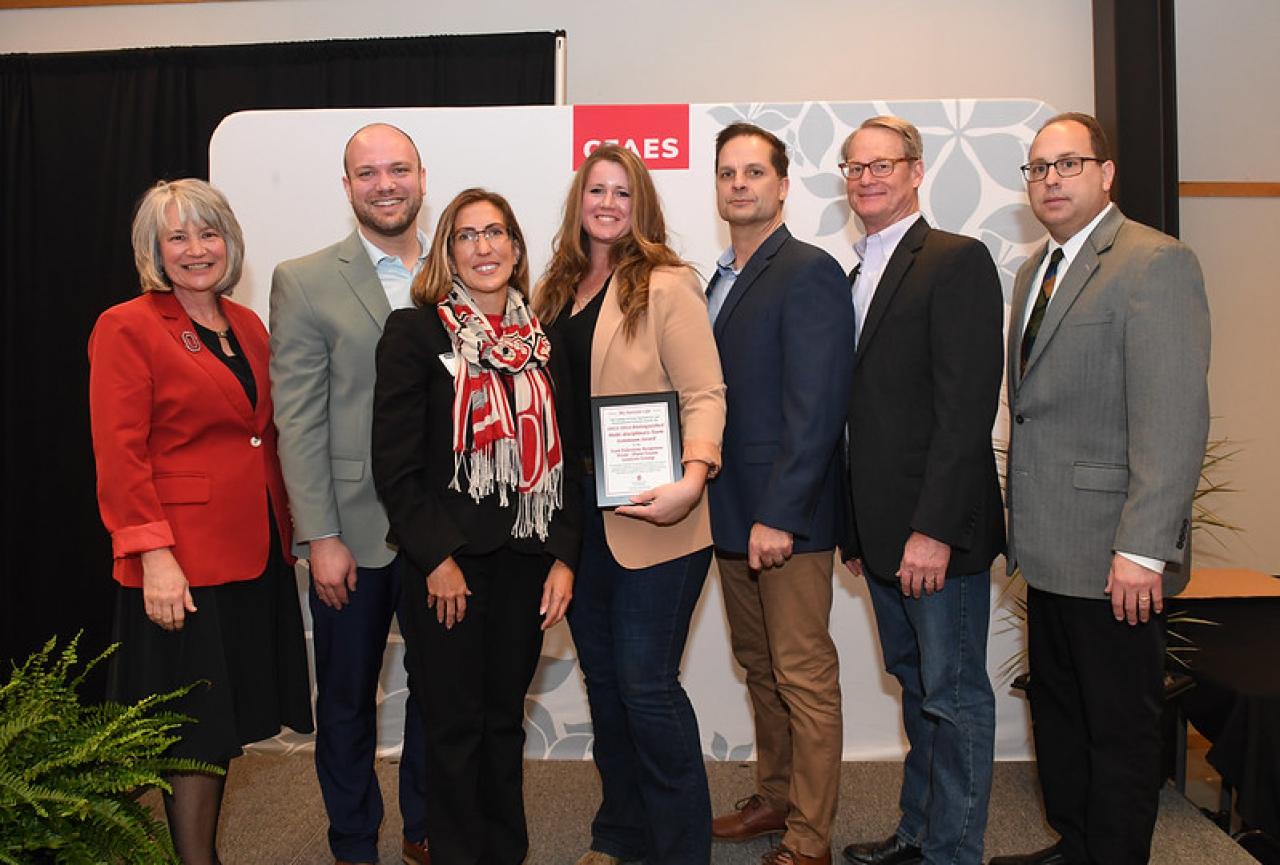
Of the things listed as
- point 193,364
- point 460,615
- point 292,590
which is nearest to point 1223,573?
point 460,615

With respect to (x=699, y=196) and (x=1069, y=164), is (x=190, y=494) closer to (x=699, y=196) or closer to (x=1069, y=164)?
(x=699, y=196)

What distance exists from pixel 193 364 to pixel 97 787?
900mm

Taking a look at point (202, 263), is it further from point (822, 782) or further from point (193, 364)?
point (822, 782)

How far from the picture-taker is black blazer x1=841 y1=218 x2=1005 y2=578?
218 cm

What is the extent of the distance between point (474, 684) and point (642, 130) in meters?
2.03

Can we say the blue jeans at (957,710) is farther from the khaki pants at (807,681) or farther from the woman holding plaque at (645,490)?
the woman holding plaque at (645,490)

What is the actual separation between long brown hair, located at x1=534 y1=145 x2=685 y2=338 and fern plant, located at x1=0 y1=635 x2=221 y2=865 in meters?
1.24

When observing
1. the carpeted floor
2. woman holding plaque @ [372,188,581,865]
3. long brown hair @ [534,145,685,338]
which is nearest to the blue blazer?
long brown hair @ [534,145,685,338]

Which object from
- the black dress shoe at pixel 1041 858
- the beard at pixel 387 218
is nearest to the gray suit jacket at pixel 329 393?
the beard at pixel 387 218

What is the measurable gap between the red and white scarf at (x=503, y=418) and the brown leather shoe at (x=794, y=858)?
3.44 feet

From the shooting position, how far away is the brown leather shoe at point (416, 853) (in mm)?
2619

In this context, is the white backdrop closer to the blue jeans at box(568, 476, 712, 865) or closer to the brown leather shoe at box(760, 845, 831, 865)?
the brown leather shoe at box(760, 845, 831, 865)

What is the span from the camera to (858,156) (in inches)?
94.7

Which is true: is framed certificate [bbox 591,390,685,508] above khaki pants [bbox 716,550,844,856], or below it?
above
